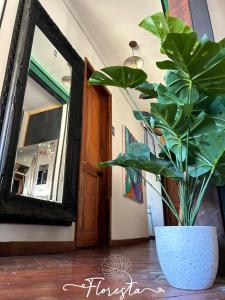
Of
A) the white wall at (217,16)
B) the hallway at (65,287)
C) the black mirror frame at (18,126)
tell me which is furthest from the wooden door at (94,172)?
the white wall at (217,16)

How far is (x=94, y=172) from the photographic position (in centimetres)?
288

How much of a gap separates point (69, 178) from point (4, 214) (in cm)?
81

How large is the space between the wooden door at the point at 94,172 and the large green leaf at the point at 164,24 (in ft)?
6.23

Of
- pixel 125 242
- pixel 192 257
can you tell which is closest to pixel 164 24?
pixel 192 257

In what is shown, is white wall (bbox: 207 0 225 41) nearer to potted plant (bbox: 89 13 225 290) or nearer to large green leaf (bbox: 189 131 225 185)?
potted plant (bbox: 89 13 225 290)

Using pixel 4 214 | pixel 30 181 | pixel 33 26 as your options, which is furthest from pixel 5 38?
pixel 4 214

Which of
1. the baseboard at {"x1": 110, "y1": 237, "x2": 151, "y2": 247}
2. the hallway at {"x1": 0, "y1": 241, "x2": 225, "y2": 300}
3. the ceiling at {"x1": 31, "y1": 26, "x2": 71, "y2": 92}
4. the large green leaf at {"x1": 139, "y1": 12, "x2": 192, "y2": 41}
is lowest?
the baseboard at {"x1": 110, "y1": 237, "x2": 151, "y2": 247}

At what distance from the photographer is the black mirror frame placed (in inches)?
56.5

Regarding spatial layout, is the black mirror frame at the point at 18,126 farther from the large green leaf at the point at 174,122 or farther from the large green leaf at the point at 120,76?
the large green leaf at the point at 174,122

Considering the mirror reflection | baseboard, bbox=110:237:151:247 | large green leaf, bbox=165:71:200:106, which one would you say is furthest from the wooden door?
large green leaf, bbox=165:71:200:106

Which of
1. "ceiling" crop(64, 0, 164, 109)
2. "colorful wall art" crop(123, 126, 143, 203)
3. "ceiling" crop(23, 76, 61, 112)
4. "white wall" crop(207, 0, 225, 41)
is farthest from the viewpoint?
"colorful wall art" crop(123, 126, 143, 203)

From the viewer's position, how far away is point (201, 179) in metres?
0.84

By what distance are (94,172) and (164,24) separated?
2329 millimetres

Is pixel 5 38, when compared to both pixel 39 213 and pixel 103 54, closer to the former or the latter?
pixel 39 213
